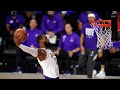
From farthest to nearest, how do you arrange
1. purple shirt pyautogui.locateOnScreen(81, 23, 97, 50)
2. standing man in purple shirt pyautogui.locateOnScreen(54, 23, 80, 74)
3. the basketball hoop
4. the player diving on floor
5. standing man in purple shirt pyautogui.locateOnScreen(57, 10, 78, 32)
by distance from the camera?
standing man in purple shirt pyautogui.locateOnScreen(57, 10, 78, 32) → standing man in purple shirt pyautogui.locateOnScreen(54, 23, 80, 74) → purple shirt pyautogui.locateOnScreen(81, 23, 97, 50) → the basketball hoop → the player diving on floor

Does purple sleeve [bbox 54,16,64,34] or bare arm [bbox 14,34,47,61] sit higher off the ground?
purple sleeve [bbox 54,16,64,34]

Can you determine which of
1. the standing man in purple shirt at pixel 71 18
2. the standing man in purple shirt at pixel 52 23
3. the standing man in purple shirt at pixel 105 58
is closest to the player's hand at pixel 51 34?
the standing man in purple shirt at pixel 52 23

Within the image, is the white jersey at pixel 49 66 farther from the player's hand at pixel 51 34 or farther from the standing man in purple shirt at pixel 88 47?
the player's hand at pixel 51 34

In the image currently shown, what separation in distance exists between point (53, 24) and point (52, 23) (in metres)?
0.03

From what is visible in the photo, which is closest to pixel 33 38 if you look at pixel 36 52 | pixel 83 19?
pixel 83 19

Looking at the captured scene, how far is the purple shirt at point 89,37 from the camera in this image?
7.19 metres

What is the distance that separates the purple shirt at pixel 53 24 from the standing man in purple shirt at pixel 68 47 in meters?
0.27

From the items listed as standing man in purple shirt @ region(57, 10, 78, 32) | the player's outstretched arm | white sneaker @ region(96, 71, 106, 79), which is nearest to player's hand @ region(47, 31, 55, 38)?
standing man in purple shirt @ region(57, 10, 78, 32)

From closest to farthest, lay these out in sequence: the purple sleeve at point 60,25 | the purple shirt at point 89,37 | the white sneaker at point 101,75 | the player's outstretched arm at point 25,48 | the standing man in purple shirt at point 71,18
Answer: the player's outstretched arm at point 25,48 → the purple shirt at point 89,37 → the white sneaker at point 101,75 → the purple sleeve at point 60,25 → the standing man in purple shirt at point 71,18

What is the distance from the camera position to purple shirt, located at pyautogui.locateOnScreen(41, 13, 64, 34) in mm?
8047

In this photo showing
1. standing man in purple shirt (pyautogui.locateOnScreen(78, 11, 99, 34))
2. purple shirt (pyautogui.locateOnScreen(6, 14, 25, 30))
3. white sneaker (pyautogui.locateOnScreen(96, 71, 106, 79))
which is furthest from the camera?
purple shirt (pyautogui.locateOnScreen(6, 14, 25, 30))

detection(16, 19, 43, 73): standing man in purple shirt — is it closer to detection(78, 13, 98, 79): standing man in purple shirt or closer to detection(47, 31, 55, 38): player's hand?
detection(47, 31, 55, 38): player's hand

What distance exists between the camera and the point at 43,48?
16.6 ft
